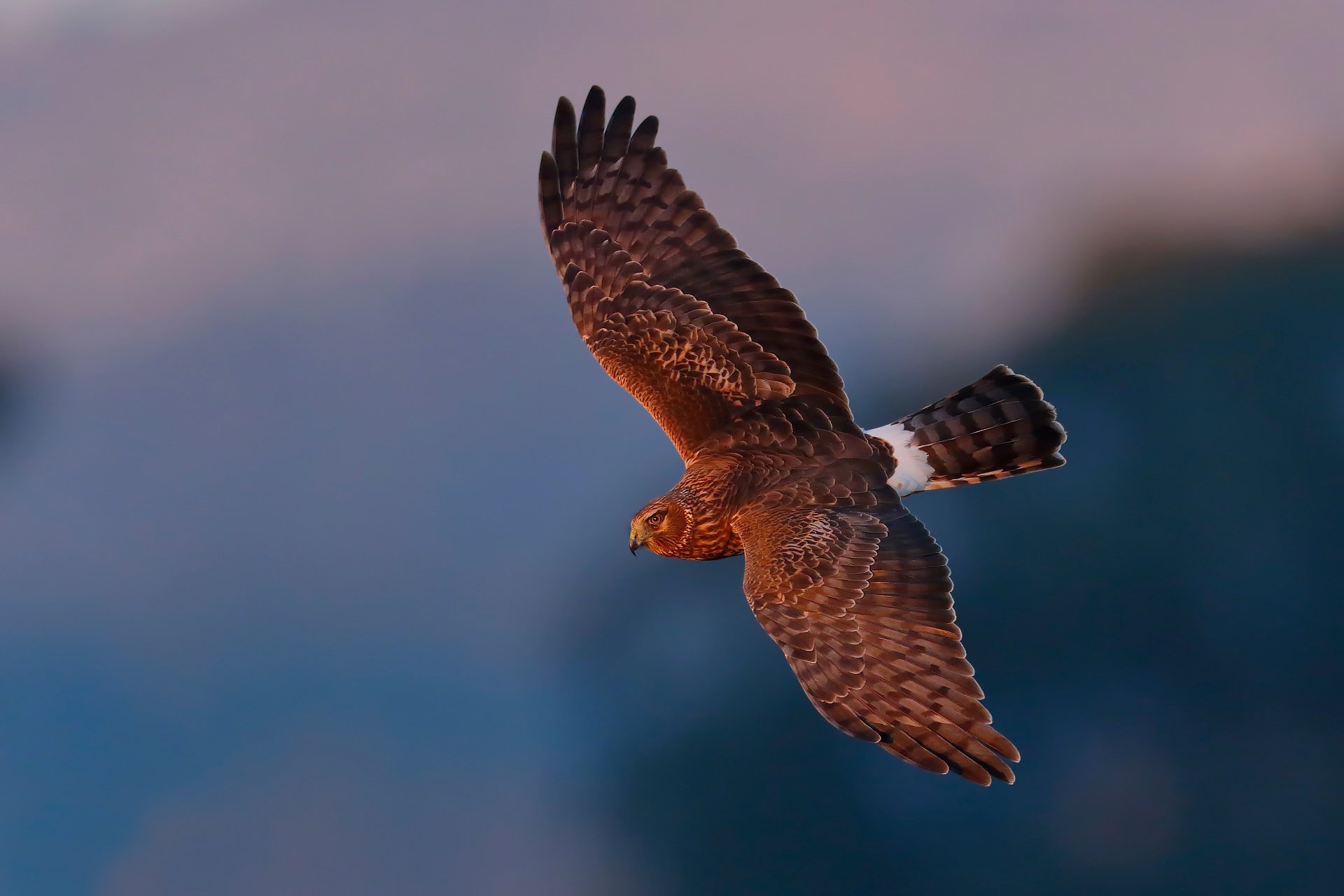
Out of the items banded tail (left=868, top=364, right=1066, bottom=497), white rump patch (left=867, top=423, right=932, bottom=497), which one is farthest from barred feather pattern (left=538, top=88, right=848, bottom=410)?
banded tail (left=868, top=364, right=1066, bottom=497)

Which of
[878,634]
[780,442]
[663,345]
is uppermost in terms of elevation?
[663,345]

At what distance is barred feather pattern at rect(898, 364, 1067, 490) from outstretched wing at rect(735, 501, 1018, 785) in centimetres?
126

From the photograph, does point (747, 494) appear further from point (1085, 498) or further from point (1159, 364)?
point (1159, 364)

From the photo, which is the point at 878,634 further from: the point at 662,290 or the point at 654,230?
the point at 654,230

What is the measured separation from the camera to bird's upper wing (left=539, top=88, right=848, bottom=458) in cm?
908

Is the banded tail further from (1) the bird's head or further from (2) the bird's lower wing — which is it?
(1) the bird's head

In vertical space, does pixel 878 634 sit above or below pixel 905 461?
below

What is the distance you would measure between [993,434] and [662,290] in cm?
276

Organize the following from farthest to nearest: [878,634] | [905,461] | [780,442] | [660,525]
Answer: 1. [905,461]
2. [780,442]
3. [660,525]
4. [878,634]

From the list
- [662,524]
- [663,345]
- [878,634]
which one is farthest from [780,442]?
[878,634]

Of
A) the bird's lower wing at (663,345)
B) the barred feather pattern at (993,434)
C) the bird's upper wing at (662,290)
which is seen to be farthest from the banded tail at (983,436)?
the bird's lower wing at (663,345)

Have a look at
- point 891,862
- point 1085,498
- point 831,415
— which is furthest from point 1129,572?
point 831,415

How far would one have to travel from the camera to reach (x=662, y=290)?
31.0 ft

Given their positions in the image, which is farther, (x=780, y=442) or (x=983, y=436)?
(x=983, y=436)
